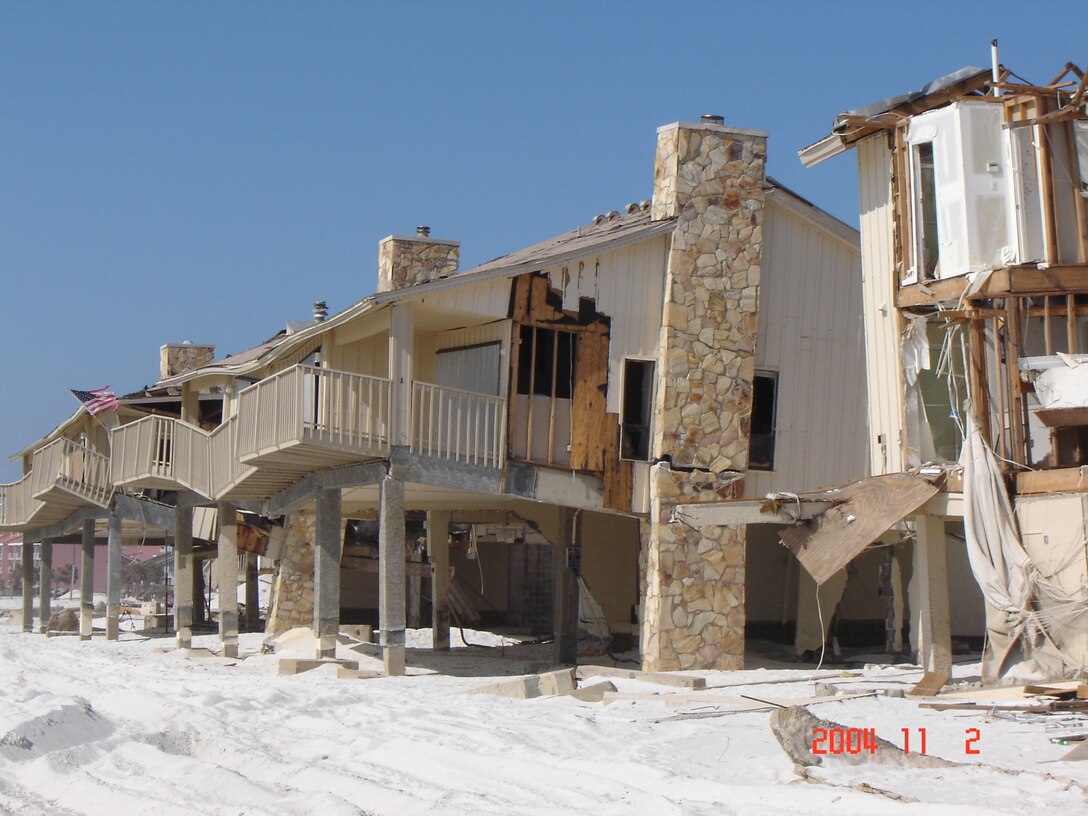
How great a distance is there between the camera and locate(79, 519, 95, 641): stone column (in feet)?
102

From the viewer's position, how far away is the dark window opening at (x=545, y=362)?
19.4m

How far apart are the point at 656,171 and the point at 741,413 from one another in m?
3.64

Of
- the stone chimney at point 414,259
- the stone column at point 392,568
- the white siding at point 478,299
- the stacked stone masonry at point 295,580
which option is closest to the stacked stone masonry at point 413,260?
the stone chimney at point 414,259

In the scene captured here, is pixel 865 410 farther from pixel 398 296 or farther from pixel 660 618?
pixel 398 296

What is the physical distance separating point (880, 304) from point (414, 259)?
11.4 meters

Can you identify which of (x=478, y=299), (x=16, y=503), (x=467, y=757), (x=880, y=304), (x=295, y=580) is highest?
(x=478, y=299)

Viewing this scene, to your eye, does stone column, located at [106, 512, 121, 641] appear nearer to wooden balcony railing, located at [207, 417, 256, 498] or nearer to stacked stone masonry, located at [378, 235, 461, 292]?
wooden balcony railing, located at [207, 417, 256, 498]

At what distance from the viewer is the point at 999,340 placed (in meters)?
15.1

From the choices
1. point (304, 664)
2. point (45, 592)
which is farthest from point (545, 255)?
point (45, 592)

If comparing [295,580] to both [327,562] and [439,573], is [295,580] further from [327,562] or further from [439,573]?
[327,562]

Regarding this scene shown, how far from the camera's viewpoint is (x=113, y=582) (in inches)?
1223

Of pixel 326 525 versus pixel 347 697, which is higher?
pixel 326 525

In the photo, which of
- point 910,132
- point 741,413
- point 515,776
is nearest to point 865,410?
point 741,413

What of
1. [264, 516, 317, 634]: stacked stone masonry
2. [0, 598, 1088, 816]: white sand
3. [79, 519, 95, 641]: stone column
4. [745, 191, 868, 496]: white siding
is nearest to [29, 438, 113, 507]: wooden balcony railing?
[79, 519, 95, 641]: stone column
